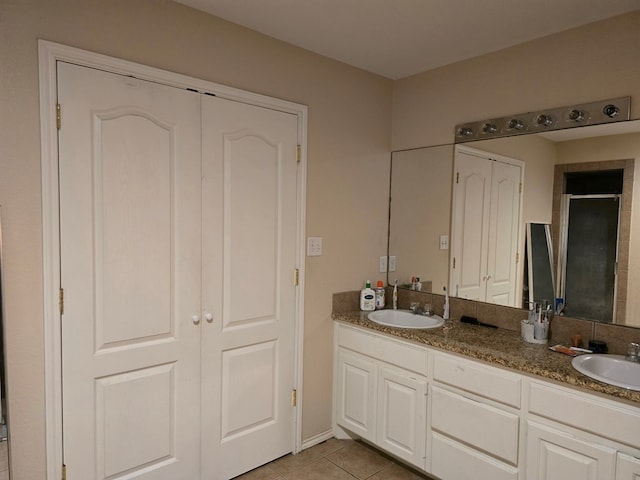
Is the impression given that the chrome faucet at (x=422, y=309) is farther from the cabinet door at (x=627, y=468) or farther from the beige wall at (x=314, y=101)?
the cabinet door at (x=627, y=468)

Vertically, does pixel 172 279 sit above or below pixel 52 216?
below

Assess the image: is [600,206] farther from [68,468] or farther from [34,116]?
[68,468]

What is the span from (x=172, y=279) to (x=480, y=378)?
5.09 feet

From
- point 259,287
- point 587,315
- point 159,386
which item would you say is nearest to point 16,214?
point 159,386

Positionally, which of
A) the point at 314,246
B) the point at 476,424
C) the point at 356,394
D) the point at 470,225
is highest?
the point at 470,225

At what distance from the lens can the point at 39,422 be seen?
175 cm

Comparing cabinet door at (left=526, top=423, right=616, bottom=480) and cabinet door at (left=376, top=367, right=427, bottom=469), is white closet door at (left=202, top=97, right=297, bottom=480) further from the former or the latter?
cabinet door at (left=526, top=423, right=616, bottom=480)

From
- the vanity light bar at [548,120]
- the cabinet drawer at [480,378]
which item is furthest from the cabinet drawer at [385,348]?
the vanity light bar at [548,120]

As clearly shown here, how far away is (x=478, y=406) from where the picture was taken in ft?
6.57

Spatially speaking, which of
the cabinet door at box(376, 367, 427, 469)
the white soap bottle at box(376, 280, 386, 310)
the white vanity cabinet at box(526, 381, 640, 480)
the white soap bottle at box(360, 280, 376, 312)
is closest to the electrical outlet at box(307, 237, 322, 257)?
the white soap bottle at box(360, 280, 376, 312)

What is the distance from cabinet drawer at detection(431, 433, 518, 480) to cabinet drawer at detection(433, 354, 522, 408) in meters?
0.30

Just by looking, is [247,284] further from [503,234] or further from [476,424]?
[503,234]

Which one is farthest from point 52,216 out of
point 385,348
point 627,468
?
point 627,468

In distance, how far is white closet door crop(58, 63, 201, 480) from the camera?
1.79 meters
